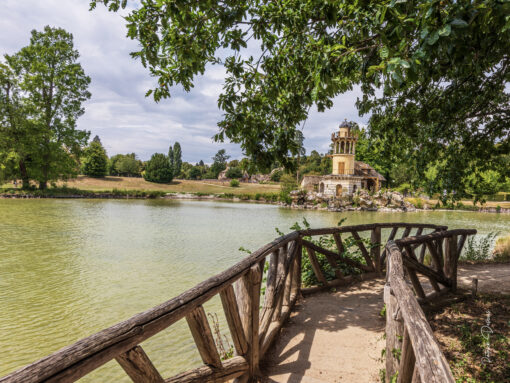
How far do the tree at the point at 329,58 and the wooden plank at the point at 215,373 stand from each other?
288cm

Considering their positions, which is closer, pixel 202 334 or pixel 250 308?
pixel 202 334

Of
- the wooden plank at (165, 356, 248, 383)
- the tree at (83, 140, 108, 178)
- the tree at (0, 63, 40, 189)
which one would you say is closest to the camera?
the wooden plank at (165, 356, 248, 383)

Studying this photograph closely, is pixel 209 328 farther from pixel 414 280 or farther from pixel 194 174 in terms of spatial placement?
pixel 194 174

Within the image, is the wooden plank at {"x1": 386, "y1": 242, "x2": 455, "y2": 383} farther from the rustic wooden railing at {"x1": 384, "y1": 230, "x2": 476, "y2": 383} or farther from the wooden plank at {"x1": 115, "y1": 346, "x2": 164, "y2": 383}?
the wooden plank at {"x1": 115, "y1": 346, "x2": 164, "y2": 383}

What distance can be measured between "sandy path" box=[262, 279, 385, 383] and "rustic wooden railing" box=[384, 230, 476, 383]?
0.75 metres

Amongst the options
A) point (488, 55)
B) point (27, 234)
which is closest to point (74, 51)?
point (27, 234)

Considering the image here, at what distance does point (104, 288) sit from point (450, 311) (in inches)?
315

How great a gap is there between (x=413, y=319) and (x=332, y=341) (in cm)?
270

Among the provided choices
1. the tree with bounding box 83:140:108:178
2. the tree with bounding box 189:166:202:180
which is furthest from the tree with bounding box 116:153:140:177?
the tree with bounding box 189:166:202:180

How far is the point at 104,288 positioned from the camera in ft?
26.0

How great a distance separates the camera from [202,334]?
2344 mm

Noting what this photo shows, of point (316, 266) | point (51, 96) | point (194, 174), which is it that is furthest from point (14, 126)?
point (194, 174)

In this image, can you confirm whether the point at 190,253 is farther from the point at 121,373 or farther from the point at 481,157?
the point at 481,157

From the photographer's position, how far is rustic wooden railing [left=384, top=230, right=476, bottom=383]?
50.6 inches
